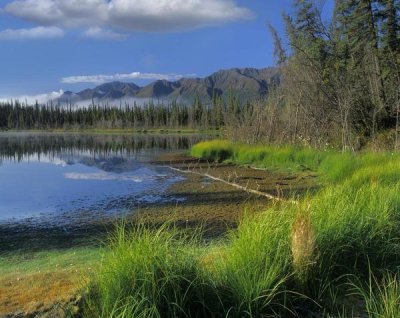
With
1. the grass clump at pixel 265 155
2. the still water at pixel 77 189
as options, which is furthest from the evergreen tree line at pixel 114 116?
the still water at pixel 77 189

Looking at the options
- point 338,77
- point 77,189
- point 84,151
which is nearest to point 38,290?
point 77,189

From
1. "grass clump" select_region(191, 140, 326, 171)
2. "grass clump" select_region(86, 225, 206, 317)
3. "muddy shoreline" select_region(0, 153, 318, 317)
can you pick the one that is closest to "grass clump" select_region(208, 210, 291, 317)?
"grass clump" select_region(86, 225, 206, 317)

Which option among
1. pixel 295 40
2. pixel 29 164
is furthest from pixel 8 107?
pixel 295 40

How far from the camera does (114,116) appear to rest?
424 ft

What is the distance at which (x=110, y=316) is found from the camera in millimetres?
3641

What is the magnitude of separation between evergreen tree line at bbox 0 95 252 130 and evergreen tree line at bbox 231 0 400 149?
72.4 m

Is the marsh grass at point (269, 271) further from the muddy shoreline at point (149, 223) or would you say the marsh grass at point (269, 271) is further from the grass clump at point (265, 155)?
the grass clump at point (265, 155)

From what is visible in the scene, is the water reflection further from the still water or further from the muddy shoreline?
the muddy shoreline

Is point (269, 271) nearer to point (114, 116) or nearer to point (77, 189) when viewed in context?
point (77, 189)

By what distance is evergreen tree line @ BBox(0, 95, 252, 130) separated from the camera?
115581 mm

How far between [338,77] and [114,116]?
113 metres

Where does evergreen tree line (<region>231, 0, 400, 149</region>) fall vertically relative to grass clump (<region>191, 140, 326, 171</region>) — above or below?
above

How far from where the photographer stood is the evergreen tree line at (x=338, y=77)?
20.7 metres

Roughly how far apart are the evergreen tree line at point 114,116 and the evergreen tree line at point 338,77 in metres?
72.4
